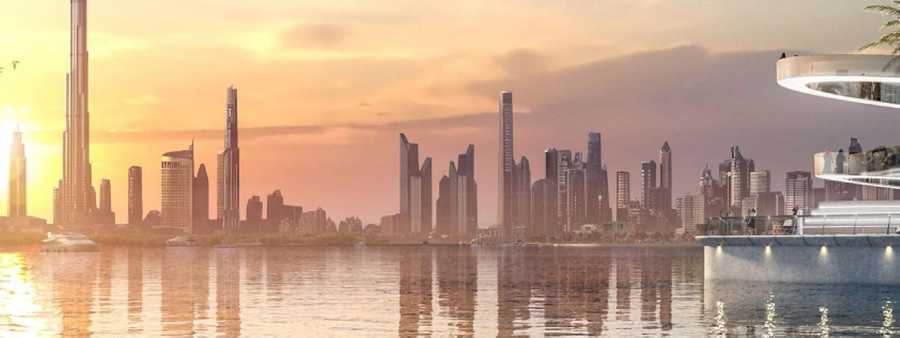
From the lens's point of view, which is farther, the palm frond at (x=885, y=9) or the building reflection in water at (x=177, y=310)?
the palm frond at (x=885, y=9)

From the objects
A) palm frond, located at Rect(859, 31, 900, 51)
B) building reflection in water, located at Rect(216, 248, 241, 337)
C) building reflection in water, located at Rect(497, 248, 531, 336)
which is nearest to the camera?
building reflection in water, located at Rect(216, 248, 241, 337)

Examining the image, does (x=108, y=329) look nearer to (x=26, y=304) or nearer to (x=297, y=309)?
(x=297, y=309)

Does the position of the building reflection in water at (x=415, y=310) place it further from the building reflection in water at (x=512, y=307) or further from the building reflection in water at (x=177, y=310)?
the building reflection in water at (x=177, y=310)

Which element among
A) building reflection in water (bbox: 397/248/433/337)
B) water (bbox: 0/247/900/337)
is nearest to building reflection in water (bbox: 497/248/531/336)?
water (bbox: 0/247/900/337)

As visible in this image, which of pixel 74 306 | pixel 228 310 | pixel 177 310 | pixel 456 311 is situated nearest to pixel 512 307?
pixel 456 311

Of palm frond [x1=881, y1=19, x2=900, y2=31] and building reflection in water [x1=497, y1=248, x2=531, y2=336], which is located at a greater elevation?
palm frond [x1=881, y1=19, x2=900, y2=31]

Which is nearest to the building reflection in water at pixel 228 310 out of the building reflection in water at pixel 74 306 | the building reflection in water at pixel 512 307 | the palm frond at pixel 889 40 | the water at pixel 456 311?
the water at pixel 456 311

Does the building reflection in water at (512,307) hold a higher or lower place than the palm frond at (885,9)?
lower

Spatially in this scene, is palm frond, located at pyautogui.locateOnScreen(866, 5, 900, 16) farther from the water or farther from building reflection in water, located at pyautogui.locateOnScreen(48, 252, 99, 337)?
building reflection in water, located at pyautogui.locateOnScreen(48, 252, 99, 337)

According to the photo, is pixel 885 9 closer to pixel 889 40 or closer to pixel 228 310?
pixel 889 40

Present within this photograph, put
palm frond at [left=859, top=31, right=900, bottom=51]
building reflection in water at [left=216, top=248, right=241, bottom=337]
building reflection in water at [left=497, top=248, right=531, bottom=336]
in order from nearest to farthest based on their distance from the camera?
1. building reflection in water at [left=216, top=248, right=241, bottom=337]
2. building reflection in water at [left=497, top=248, right=531, bottom=336]
3. palm frond at [left=859, top=31, right=900, bottom=51]

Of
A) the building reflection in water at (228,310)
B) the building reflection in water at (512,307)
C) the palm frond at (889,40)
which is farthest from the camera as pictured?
the palm frond at (889,40)

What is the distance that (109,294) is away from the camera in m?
75.1

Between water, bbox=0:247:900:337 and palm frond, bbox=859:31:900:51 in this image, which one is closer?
water, bbox=0:247:900:337
